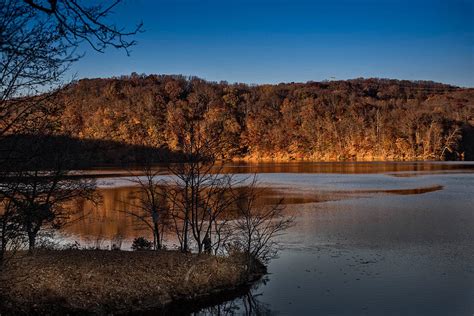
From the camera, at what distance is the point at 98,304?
9.82m

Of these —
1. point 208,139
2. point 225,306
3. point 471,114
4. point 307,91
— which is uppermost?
point 307,91

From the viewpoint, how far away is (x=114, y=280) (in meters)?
10.5

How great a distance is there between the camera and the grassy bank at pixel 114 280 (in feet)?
30.9

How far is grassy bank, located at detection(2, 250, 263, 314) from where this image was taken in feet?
30.9

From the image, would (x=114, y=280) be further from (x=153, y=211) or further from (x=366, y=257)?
(x=366, y=257)

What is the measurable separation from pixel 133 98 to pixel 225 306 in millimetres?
126167

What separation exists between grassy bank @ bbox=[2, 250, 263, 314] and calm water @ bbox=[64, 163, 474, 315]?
2.62 ft

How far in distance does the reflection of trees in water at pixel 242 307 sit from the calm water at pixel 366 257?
23 millimetres

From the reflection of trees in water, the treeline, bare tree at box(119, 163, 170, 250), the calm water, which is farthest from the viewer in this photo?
the treeline

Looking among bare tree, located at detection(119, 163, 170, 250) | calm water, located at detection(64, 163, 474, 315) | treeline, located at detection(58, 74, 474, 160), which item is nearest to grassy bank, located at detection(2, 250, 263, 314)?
calm water, located at detection(64, 163, 474, 315)

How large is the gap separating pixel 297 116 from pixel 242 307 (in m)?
120

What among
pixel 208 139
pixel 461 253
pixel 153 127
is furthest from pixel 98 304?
pixel 153 127

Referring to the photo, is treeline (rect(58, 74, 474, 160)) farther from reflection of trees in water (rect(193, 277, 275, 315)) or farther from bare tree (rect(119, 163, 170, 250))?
reflection of trees in water (rect(193, 277, 275, 315))

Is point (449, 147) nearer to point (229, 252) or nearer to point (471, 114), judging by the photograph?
point (471, 114)
